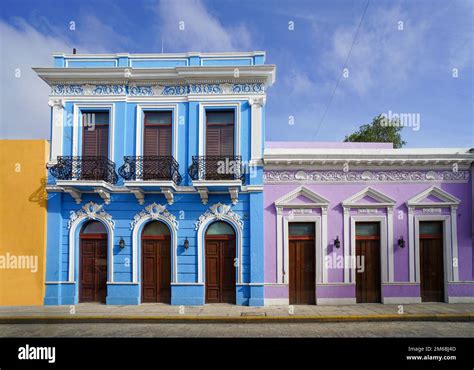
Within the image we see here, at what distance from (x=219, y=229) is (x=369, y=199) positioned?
15.8 ft

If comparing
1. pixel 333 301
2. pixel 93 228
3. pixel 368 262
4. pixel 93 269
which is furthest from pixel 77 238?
pixel 368 262

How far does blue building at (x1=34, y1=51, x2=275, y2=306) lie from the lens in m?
11.1

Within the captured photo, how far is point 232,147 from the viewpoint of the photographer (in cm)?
1167

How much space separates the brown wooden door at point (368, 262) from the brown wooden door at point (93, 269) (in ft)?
25.9

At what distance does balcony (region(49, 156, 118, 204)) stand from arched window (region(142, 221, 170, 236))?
145 cm

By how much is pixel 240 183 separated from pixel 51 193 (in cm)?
593

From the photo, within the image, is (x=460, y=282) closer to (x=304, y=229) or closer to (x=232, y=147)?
(x=304, y=229)

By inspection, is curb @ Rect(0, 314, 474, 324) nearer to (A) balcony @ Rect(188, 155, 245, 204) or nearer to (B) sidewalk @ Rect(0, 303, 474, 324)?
(B) sidewalk @ Rect(0, 303, 474, 324)

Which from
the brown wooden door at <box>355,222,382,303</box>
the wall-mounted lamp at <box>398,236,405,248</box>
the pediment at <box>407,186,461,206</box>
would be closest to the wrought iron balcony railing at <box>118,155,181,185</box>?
the brown wooden door at <box>355,222,382,303</box>

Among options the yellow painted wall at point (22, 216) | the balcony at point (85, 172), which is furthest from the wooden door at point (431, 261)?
the yellow painted wall at point (22, 216)

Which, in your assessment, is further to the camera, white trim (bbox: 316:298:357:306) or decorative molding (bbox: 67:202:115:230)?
decorative molding (bbox: 67:202:115:230)

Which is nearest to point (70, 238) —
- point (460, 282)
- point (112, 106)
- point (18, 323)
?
point (18, 323)

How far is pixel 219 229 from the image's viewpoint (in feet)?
37.6

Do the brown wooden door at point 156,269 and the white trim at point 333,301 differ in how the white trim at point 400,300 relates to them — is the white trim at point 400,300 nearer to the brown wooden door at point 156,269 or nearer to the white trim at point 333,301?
the white trim at point 333,301
